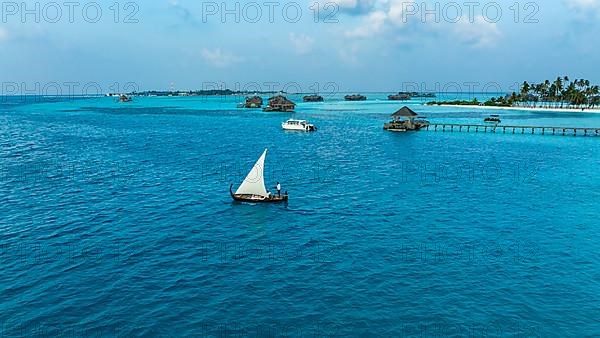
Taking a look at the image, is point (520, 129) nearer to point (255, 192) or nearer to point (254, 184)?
point (255, 192)

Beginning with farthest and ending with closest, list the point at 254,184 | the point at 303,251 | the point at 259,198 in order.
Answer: the point at 254,184
the point at 259,198
the point at 303,251

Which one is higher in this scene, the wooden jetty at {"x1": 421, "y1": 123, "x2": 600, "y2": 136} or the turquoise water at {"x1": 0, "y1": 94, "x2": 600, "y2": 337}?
the wooden jetty at {"x1": 421, "y1": 123, "x2": 600, "y2": 136}

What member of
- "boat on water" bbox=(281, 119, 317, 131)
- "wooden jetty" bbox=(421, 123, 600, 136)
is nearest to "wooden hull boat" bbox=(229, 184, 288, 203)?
"boat on water" bbox=(281, 119, 317, 131)

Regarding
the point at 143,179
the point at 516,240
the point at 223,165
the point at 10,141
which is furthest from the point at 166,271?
the point at 10,141

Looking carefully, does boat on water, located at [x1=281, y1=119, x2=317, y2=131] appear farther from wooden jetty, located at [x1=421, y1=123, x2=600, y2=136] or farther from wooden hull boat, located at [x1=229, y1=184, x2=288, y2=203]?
wooden hull boat, located at [x1=229, y1=184, x2=288, y2=203]

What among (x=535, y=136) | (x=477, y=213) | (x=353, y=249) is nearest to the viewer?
(x=353, y=249)

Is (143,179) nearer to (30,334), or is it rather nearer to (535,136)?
(30,334)

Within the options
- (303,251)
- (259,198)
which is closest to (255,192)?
(259,198)

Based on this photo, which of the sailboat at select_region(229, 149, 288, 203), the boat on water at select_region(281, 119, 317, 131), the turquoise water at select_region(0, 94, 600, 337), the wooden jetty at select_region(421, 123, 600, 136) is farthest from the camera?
the boat on water at select_region(281, 119, 317, 131)
